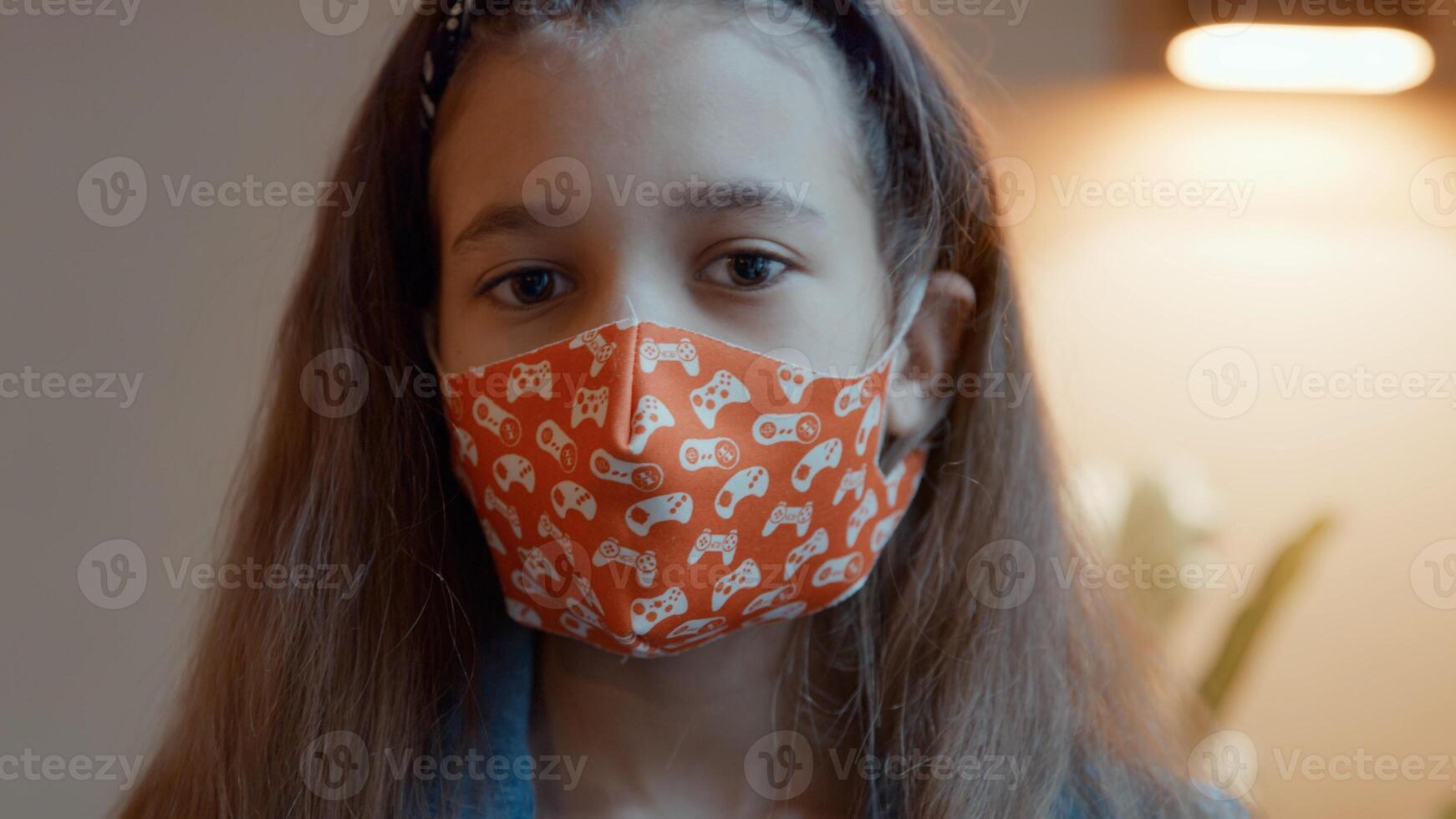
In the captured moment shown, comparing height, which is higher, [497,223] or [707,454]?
[497,223]

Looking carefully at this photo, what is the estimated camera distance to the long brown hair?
2.90 feet

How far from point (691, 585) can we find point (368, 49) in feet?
3.03

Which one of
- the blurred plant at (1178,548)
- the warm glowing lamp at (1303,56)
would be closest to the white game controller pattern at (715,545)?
the blurred plant at (1178,548)

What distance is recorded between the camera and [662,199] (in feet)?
2.58

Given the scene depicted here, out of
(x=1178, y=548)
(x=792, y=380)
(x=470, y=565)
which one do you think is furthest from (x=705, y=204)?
(x=1178, y=548)

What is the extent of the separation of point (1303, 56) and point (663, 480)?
48.8 inches

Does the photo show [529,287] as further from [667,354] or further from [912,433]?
[912,433]

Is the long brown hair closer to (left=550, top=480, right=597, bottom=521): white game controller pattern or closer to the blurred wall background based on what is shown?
(left=550, top=480, right=597, bottom=521): white game controller pattern

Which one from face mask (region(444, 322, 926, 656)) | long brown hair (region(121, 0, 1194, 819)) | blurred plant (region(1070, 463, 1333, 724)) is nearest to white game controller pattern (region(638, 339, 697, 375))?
face mask (region(444, 322, 926, 656))

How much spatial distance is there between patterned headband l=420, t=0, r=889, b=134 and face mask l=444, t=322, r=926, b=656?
0.78 feet

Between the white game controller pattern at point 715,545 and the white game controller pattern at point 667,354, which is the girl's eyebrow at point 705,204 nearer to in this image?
the white game controller pattern at point 667,354

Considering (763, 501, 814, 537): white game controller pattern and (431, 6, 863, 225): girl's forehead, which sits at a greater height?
(431, 6, 863, 225): girl's forehead

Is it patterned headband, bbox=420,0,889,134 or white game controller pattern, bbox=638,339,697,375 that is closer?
white game controller pattern, bbox=638,339,697,375

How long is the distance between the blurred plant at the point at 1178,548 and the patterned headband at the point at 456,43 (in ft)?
2.24
